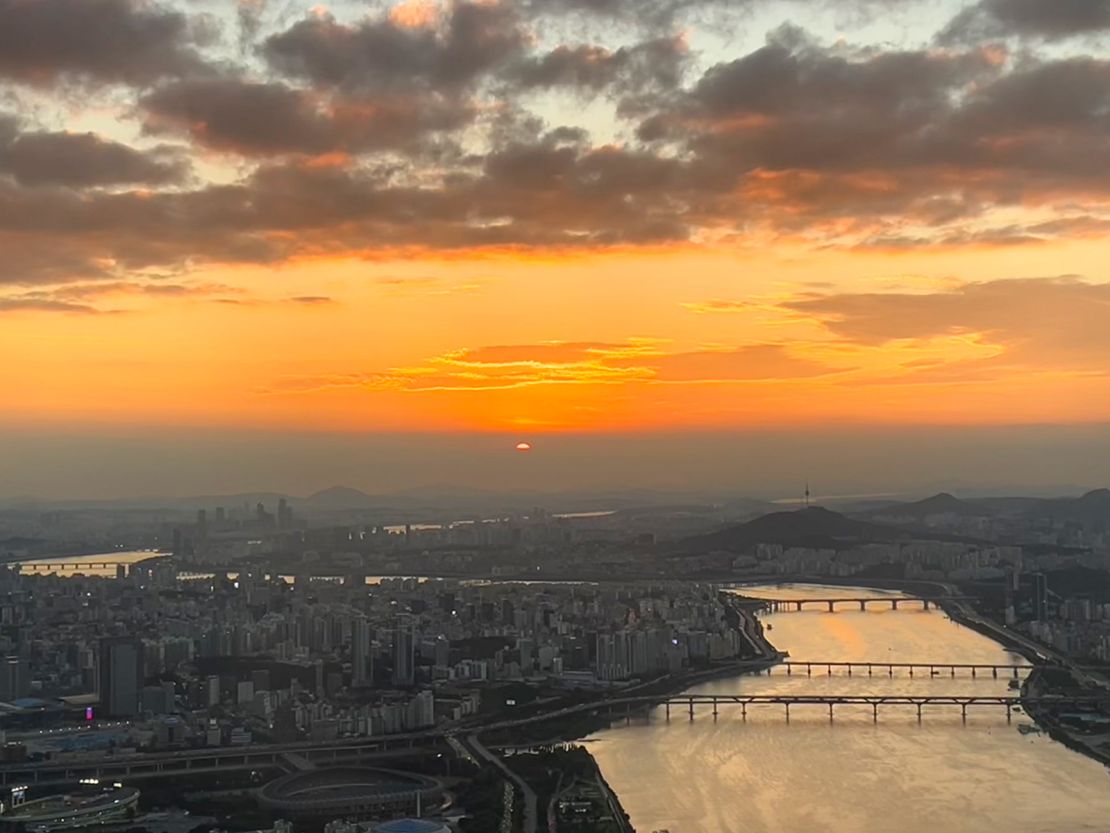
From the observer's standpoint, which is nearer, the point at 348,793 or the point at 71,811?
the point at 71,811

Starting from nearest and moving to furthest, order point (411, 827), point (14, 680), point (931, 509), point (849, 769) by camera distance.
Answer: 1. point (411, 827)
2. point (849, 769)
3. point (14, 680)
4. point (931, 509)

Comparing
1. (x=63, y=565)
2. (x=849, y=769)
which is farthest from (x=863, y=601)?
(x=63, y=565)

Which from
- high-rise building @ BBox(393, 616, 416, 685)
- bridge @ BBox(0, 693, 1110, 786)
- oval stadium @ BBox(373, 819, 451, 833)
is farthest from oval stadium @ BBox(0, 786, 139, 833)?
high-rise building @ BBox(393, 616, 416, 685)

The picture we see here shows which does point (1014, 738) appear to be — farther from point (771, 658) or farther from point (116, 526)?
point (116, 526)

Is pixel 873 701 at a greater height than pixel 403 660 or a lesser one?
lesser

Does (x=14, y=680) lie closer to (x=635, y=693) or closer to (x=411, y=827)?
(x=635, y=693)

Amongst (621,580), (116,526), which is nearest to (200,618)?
(621,580)

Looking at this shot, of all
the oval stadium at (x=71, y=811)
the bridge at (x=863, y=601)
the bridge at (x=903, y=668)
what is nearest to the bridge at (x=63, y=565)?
the bridge at (x=863, y=601)
